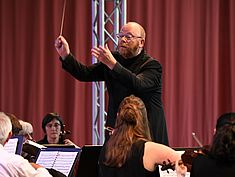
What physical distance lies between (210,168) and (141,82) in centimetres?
99

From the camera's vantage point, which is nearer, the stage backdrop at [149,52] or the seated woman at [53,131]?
the seated woman at [53,131]

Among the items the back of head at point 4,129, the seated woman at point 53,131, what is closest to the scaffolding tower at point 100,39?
the seated woman at point 53,131

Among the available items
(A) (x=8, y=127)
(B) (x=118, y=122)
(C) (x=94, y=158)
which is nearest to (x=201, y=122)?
(C) (x=94, y=158)

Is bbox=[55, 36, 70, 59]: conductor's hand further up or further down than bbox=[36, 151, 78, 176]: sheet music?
further up

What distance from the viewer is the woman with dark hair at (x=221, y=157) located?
2855 mm

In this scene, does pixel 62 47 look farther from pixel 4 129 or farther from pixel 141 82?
pixel 4 129

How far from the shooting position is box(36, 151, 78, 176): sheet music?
3.88 m

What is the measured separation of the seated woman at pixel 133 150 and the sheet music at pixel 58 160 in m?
0.49

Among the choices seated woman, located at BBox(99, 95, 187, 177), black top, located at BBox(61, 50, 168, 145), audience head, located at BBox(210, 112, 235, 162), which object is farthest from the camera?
black top, located at BBox(61, 50, 168, 145)

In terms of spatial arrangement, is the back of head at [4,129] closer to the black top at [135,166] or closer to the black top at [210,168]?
the black top at [135,166]

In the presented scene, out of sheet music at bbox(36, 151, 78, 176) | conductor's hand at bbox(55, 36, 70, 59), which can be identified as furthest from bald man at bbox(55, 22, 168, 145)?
sheet music at bbox(36, 151, 78, 176)

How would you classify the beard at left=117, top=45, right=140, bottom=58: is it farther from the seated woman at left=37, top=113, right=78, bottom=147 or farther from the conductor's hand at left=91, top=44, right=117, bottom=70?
the seated woman at left=37, top=113, right=78, bottom=147

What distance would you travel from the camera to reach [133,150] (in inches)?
A: 130

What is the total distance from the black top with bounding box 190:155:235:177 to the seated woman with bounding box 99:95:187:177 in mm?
232
